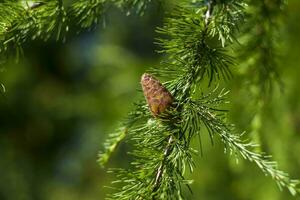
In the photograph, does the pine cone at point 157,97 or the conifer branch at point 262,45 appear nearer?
the pine cone at point 157,97

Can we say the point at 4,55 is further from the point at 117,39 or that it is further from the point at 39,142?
the point at 117,39

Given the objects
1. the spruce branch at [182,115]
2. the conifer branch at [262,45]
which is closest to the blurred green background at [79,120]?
the conifer branch at [262,45]

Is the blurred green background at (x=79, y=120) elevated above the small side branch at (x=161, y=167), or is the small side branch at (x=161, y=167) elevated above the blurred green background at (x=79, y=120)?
the small side branch at (x=161, y=167)

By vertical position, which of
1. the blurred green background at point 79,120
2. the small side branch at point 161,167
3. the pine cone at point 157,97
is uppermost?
the pine cone at point 157,97

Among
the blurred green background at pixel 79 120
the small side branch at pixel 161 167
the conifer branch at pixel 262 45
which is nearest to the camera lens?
the small side branch at pixel 161 167

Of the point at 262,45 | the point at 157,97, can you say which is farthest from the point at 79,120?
the point at 157,97

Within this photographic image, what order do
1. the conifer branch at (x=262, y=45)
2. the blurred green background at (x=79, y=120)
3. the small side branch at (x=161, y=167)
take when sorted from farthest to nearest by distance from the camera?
the blurred green background at (x=79, y=120), the conifer branch at (x=262, y=45), the small side branch at (x=161, y=167)

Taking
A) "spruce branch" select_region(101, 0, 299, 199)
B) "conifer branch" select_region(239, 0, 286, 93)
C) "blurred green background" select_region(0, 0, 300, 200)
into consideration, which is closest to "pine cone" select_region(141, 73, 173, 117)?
"spruce branch" select_region(101, 0, 299, 199)

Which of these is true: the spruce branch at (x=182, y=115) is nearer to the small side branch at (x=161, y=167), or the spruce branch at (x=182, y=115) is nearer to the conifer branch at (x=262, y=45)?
the small side branch at (x=161, y=167)

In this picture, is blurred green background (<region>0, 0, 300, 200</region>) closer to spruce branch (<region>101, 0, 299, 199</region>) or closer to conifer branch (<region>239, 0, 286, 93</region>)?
conifer branch (<region>239, 0, 286, 93</region>)
